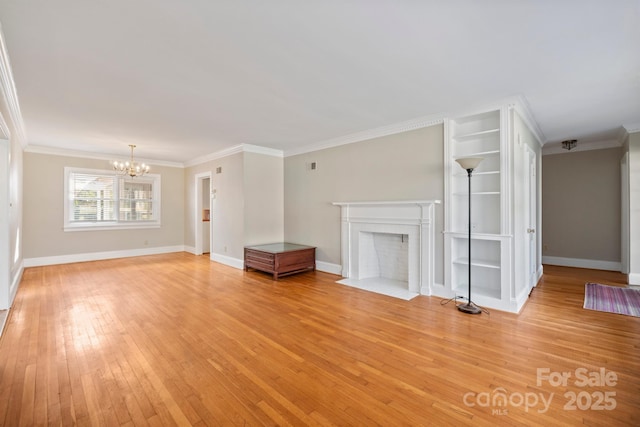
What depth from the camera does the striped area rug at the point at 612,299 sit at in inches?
139

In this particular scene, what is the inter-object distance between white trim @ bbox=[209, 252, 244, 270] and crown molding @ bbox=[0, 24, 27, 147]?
3.84 metres

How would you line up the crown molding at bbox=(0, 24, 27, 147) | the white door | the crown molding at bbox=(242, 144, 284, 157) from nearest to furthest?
the crown molding at bbox=(0, 24, 27, 147) → the white door → the crown molding at bbox=(242, 144, 284, 157)

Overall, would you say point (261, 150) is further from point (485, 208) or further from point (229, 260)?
point (485, 208)

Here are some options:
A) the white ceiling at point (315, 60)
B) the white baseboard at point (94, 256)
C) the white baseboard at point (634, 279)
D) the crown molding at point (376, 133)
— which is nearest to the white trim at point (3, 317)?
the white ceiling at point (315, 60)

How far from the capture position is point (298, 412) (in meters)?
1.75

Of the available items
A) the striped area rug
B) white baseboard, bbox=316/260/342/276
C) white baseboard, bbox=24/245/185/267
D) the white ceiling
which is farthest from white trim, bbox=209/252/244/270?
the striped area rug

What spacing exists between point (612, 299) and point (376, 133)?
406cm

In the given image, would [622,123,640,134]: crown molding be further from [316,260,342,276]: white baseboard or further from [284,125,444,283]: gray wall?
[316,260,342,276]: white baseboard

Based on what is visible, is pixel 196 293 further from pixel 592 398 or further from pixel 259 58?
pixel 592 398

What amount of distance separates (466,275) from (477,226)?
75 centimetres

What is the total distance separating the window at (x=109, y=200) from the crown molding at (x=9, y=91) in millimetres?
2317

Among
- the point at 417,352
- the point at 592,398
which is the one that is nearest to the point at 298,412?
the point at 417,352

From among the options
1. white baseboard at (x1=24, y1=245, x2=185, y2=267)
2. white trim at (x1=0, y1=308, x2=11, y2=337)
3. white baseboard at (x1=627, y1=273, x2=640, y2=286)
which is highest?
white baseboard at (x1=24, y1=245, x2=185, y2=267)

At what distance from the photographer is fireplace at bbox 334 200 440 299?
13.6 ft
